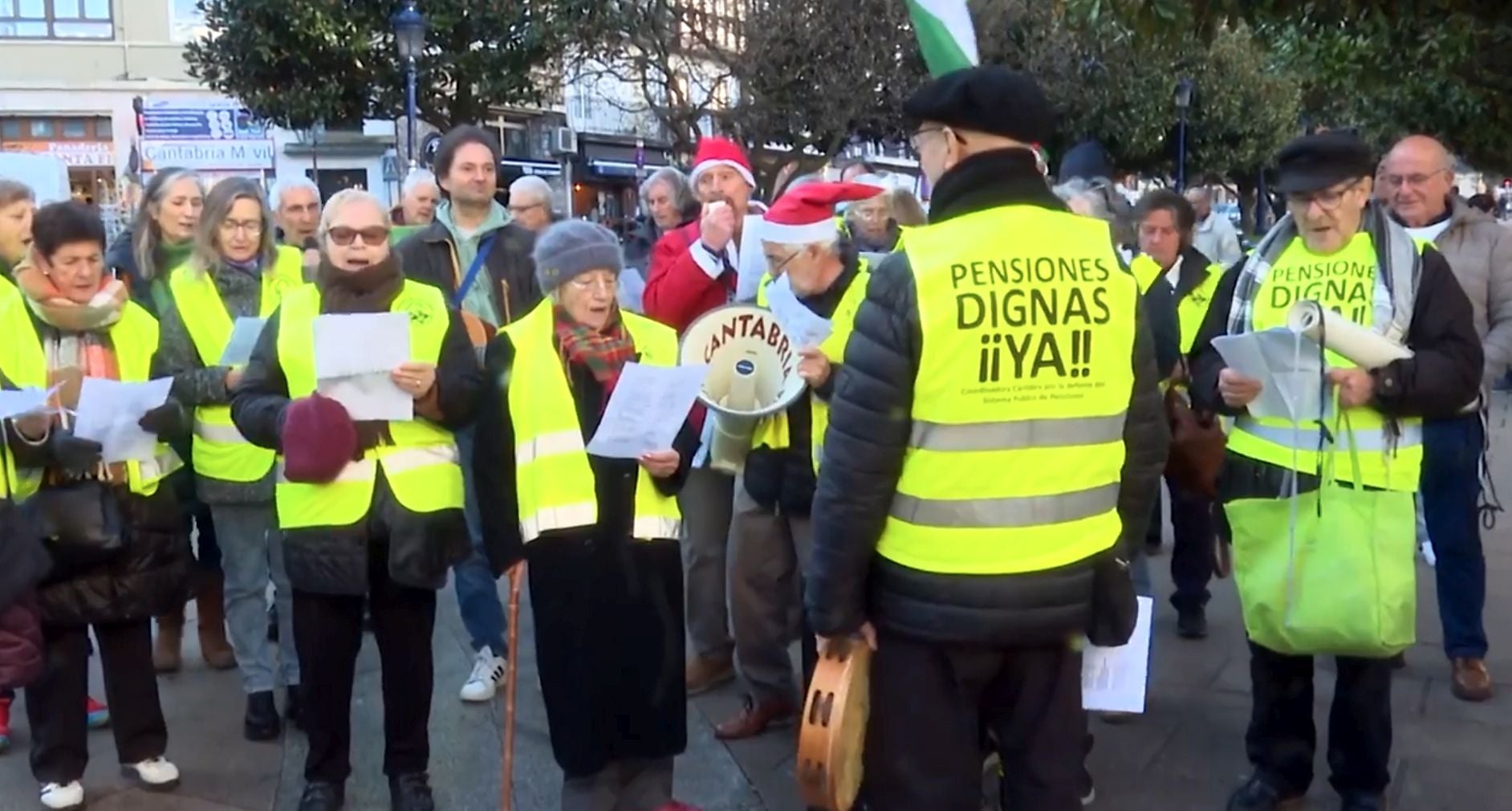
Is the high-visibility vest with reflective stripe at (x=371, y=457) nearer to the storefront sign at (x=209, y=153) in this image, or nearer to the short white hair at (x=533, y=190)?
the short white hair at (x=533, y=190)

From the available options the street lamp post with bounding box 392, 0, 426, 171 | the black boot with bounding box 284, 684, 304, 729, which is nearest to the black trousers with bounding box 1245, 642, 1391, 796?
the black boot with bounding box 284, 684, 304, 729

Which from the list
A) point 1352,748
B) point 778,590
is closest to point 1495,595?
point 1352,748

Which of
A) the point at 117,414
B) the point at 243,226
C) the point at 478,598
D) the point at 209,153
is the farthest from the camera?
the point at 209,153

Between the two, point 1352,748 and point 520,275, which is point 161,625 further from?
point 1352,748

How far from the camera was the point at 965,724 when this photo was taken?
119 inches

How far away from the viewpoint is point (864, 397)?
114 inches

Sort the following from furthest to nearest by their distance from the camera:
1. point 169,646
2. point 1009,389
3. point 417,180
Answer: point 417,180, point 169,646, point 1009,389

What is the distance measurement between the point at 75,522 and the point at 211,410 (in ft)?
2.59

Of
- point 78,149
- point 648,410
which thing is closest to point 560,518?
point 648,410

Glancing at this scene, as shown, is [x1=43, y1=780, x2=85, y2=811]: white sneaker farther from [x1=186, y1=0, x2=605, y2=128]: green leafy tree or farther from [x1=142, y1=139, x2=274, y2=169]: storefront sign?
[x1=186, y1=0, x2=605, y2=128]: green leafy tree

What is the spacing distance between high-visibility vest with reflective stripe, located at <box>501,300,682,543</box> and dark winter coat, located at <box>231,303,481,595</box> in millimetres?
257

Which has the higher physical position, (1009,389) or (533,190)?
(533,190)

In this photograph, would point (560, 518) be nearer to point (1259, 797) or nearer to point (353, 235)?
point (353, 235)

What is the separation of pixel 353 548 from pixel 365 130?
85.1 feet
